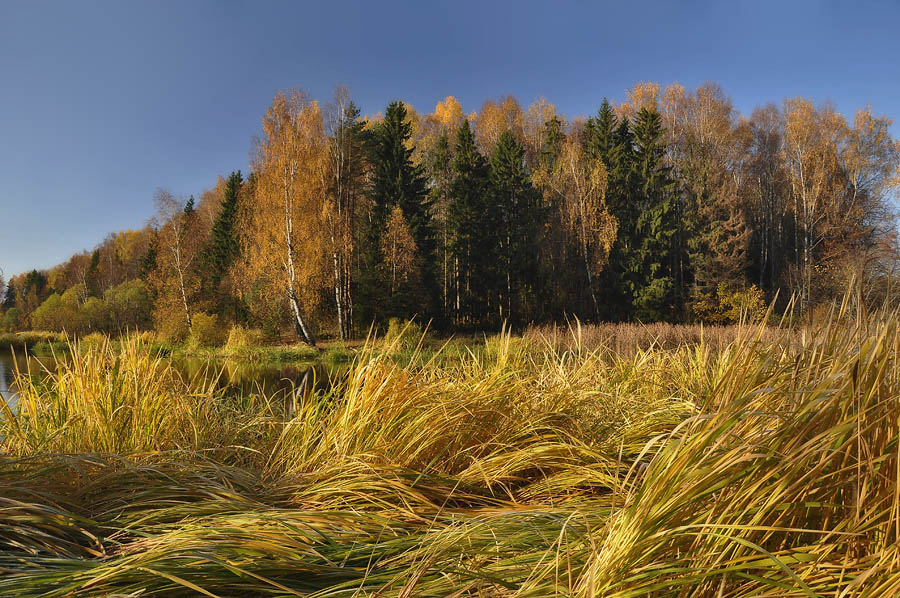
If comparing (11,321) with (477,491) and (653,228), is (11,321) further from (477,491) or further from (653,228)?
(477,491)

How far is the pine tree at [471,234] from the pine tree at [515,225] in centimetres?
53

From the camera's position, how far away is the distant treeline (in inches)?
750

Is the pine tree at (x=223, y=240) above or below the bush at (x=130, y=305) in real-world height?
above

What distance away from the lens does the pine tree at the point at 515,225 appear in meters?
23.4

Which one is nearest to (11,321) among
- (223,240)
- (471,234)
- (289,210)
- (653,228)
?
(223,240)

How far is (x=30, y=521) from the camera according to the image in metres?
1.29

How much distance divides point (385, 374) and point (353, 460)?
1.56 ft

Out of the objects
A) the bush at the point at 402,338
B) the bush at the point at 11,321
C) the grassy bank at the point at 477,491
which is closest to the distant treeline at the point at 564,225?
the bush at the point at 402,338

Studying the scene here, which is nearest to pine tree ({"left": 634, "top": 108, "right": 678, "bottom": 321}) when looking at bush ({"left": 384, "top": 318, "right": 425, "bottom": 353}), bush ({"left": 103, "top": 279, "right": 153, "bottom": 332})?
bush ({"left": 384, "top": 318, "right": 425, "bottom": 353})

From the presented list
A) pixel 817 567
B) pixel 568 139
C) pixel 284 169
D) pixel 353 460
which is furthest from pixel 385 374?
pixel 568 139

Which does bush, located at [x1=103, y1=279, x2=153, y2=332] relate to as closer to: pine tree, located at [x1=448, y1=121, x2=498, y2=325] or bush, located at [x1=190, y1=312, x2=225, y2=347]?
bush, located at [x1=190, y1=312, x2=225, y2=347]

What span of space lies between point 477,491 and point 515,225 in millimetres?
22457

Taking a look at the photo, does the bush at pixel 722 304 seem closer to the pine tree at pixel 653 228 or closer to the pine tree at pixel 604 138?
the pine tree at pixel 653 228

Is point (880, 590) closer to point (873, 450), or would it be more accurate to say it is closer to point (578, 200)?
point (873, 450)
